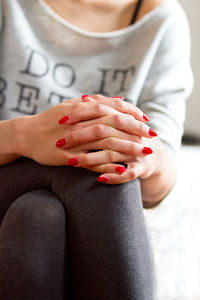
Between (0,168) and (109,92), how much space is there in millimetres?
294

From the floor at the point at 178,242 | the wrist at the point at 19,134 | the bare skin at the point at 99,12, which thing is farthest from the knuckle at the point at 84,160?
the bare skin at the point at 99,12

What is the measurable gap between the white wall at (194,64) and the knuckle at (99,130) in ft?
2.32

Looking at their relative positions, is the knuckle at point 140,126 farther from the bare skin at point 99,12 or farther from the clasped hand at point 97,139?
the bare skin at point 99,12

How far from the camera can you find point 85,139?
50cm

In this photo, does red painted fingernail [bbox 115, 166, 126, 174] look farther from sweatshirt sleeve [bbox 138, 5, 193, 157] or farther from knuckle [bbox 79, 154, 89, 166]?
sweatshirt sleeve [bbox 138, 5, 193, 157]

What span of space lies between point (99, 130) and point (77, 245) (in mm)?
154

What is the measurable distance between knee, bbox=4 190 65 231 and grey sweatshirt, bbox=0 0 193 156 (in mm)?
308

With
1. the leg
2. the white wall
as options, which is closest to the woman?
the leg

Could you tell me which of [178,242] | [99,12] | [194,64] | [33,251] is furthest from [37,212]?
[194,64]

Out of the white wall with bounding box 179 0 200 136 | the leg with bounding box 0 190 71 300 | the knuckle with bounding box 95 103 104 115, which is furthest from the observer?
the white wall with bounding box 179 0 200 136

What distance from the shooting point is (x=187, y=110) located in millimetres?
1156

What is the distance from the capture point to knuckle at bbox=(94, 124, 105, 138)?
49 centimetres

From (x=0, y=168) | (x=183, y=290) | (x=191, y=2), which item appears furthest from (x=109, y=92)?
(x=191, y=2)

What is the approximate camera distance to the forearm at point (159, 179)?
58 cm
